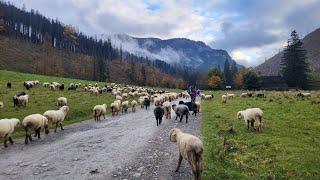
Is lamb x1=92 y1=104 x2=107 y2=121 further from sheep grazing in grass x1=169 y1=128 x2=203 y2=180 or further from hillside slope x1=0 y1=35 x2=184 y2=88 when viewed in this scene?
hillside slope x1=0 y1=35 x2=184 y2=88

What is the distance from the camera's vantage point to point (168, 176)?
14.0 meters

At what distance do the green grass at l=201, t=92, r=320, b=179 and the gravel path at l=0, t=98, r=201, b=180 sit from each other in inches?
60.7

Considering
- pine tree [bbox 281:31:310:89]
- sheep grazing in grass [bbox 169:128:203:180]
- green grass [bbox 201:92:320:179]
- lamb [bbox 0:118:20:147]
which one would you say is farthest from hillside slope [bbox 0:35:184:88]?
sheep grazing in grass [bbox 169:128:203:180]

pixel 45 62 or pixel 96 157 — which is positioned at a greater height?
pixel 45 62

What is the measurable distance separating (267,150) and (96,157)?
838 centimetres

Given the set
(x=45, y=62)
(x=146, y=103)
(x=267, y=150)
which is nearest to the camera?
(x=267, y=150)

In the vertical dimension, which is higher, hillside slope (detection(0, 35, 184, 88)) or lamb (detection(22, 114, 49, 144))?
hillside slope (detection(0, 35, 184, 88))

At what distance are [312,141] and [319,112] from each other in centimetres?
1070

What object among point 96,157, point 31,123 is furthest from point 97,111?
point 96,157

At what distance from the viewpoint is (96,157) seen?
17562 millimetres

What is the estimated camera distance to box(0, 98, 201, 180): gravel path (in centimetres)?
1460

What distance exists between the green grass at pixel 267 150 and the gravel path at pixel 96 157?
1541mm

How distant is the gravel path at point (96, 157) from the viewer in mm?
14602

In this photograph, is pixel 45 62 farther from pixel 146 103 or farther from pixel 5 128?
pixel 5 128
